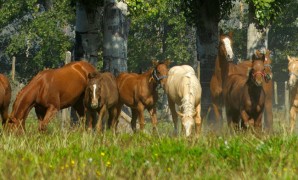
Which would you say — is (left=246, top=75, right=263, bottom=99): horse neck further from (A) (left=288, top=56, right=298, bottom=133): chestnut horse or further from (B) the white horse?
(A) (left=288, top=56, right=298, bottom=133): chestnut horse

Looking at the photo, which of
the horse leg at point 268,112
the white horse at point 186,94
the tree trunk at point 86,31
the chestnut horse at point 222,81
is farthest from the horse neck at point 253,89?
the tree trunk at point 86,31

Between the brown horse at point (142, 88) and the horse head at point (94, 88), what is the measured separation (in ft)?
10.1

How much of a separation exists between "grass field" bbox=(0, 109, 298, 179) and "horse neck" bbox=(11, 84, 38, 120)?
4956 millimetres

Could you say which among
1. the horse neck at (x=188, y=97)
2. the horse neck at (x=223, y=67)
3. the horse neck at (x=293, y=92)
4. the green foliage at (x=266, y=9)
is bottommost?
the horse neck at (x=293, y=92)

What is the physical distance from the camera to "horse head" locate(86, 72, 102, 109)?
57.6 feet

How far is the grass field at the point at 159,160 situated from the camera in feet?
27.9

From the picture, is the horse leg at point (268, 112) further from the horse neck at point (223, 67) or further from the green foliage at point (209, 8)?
the green foliage at point (209, 8)

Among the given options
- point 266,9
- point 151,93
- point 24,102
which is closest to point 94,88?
point 24,102

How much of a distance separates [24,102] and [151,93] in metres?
5.23

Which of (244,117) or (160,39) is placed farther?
(160,39)

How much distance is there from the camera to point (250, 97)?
1636cm

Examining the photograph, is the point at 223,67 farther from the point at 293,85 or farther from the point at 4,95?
the point at 4,95

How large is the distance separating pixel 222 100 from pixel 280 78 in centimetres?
4619

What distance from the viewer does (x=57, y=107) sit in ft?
59.0
